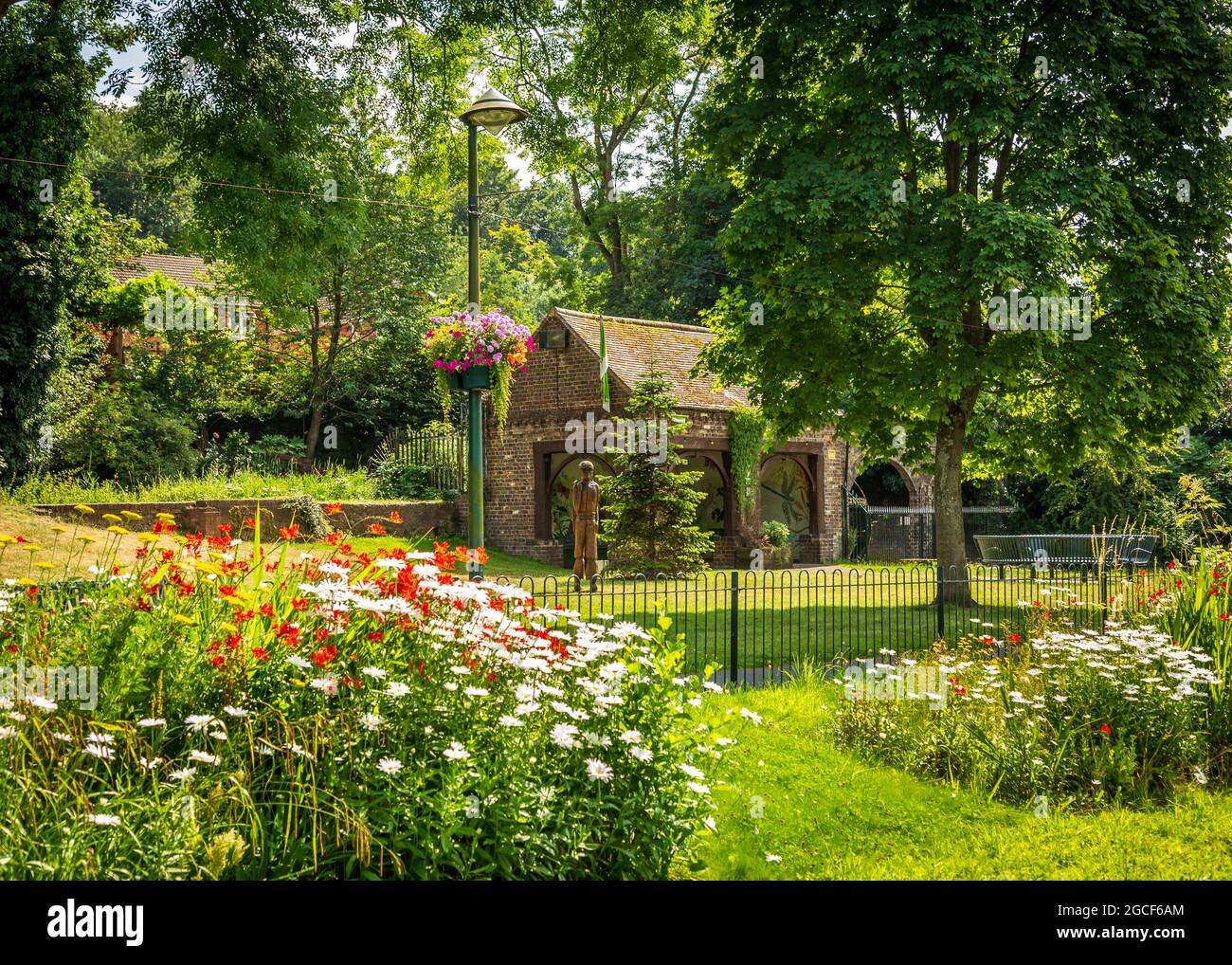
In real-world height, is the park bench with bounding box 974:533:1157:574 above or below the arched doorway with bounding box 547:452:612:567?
below

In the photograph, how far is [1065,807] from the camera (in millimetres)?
5961

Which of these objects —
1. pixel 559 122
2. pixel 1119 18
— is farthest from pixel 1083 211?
pixel 559 122

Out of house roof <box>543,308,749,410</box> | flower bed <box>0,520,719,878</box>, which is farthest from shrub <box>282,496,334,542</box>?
flower bed <box>0,520,719,878</box>

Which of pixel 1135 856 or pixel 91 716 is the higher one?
pixel 91 716

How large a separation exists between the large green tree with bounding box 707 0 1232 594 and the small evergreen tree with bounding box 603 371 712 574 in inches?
140

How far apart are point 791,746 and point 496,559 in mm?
16361

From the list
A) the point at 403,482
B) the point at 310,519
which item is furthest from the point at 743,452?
the point at 310,519

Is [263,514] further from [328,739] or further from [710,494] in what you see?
[710,494]

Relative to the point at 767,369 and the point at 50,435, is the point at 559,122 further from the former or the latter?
the point at 50,435

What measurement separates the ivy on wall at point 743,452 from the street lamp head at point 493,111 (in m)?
13.9

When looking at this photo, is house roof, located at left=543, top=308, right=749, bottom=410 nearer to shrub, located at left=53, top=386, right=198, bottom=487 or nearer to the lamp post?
shrub, located at left=53, top=386, right=198, bottom=487

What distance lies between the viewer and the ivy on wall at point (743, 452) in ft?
79.2

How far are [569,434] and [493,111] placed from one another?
43.2 ft

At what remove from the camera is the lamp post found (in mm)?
10828
